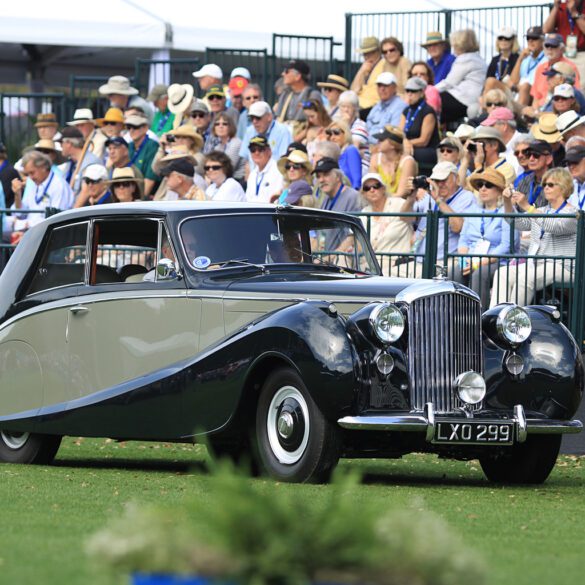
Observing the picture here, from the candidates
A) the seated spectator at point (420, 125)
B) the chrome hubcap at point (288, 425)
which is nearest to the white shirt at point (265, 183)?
the seated spectator at point (420, 125)

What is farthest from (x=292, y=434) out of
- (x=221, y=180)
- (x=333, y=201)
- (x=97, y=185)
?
(x=97, y=185)

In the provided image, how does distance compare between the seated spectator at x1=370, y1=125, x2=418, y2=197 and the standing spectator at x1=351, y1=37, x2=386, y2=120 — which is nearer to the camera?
the seated spectator at x1=370, y1=125, x2=418, y2=197

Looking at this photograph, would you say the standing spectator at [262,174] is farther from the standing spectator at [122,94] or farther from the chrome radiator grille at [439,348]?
the chrome radiator grille at [439,348]

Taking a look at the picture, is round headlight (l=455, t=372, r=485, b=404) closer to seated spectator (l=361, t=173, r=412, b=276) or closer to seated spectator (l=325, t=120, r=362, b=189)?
seated spectator (l=361, t=173, r=412, b=276)

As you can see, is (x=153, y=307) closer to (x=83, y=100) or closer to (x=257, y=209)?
(x=257, y=209)

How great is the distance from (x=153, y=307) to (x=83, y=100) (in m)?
16.2

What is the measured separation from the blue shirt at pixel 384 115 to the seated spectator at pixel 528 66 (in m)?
1.58

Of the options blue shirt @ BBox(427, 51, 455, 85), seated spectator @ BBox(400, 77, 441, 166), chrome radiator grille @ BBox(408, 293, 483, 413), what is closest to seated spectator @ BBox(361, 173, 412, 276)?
seated spectator @ BBox(400, 77, 441, 166)

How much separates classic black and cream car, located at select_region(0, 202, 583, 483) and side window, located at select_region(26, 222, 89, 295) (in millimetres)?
14

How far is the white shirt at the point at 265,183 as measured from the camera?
17781 millimetres

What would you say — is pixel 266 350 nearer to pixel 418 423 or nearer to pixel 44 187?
pixel 418 423

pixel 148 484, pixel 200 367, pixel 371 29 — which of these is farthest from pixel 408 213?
pixel 371 29

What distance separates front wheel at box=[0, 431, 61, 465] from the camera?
39.5ft

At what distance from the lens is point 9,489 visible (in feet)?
31.4
